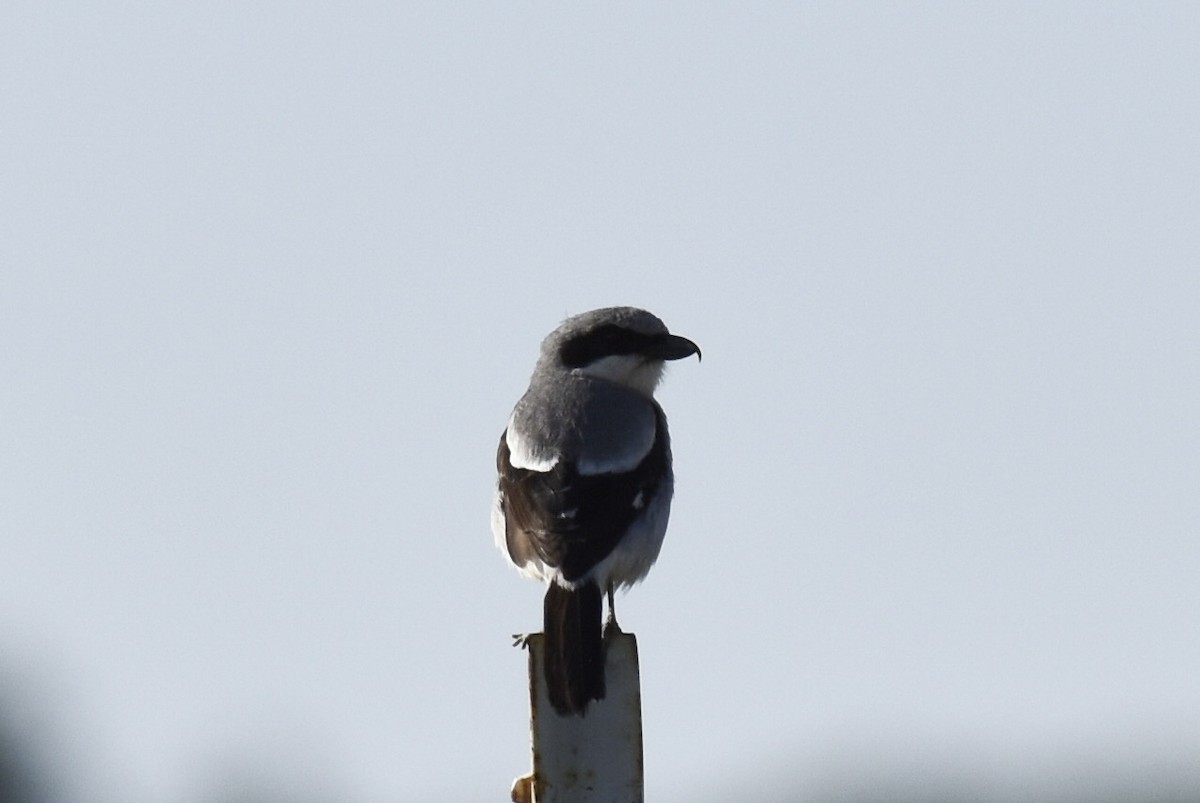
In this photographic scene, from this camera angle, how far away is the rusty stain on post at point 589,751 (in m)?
6.84

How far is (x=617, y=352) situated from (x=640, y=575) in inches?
49.4

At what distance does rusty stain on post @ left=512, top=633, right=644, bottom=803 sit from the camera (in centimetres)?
684

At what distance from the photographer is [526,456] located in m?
10.1

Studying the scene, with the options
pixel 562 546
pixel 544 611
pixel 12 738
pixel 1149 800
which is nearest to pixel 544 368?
pixel 562 546

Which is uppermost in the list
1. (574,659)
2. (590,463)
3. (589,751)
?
(590,463)

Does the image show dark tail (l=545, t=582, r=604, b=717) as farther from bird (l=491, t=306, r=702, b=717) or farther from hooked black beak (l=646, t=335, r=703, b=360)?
hooked black beak (l=646, t=335, r=703, b=360)

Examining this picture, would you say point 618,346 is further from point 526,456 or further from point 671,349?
point 526,456

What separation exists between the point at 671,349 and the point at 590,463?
1394mm

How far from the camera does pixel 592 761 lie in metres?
6.90

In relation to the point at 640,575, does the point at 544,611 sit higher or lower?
lower

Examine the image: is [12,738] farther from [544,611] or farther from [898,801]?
[544,611]

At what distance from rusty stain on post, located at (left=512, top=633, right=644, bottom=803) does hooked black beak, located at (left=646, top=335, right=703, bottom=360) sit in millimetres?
4171

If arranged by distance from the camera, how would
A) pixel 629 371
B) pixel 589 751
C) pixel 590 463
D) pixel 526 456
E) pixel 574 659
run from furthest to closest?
pixel 629 371 → pixel 526 456 → pixel 590 463 → pixel 574 659 → pixel 589 751

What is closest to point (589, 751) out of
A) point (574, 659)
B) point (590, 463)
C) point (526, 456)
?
point (574, 659)
